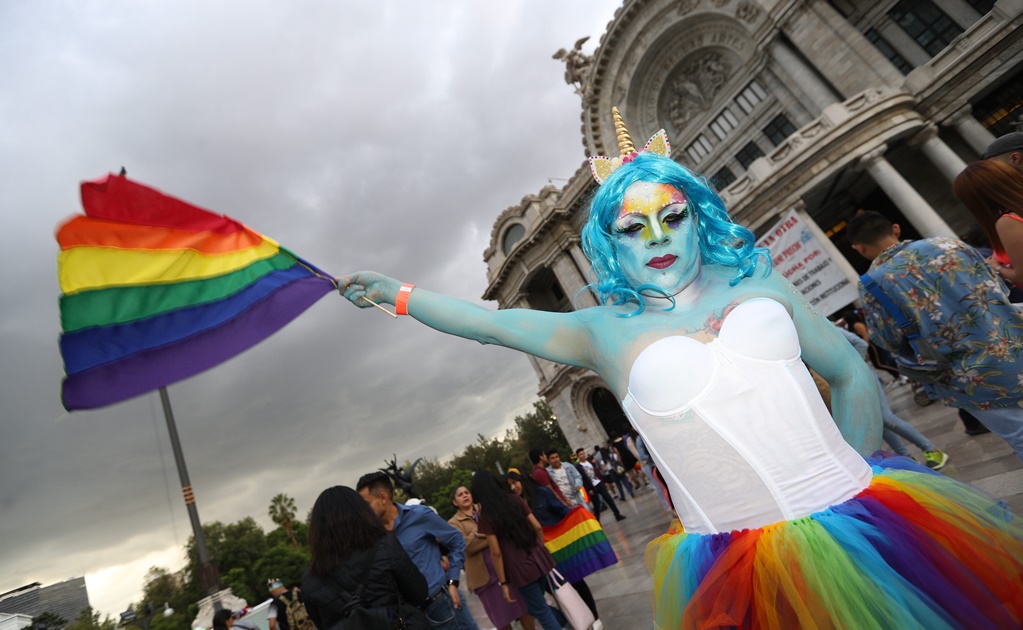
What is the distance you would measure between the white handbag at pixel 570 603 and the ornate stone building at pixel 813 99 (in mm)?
10557

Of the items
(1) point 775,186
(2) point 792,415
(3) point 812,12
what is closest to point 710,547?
(2) point 792,415

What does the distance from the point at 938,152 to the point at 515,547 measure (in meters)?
14.9

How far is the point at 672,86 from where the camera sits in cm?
2006

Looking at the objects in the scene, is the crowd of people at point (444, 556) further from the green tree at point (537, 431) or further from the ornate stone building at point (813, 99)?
the green tree at point (537, 431)

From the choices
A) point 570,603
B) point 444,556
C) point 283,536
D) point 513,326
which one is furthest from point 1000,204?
point 283,536

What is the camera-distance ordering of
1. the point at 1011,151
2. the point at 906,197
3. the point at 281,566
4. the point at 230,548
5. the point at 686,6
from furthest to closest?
the point at 230,548 < the point at 281,566 < the point at 686,6 < the point at 906,197 < the point at 1011,151

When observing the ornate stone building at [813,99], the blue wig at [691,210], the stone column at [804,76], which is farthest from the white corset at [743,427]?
the stone column at [804,76]

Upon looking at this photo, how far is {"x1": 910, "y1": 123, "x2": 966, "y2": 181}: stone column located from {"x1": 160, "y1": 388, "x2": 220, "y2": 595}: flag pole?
20.1 meters

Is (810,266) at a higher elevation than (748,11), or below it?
below

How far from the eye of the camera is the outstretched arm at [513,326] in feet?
5.87

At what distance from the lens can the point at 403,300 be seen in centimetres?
196

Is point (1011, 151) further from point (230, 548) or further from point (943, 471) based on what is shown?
point (230, 548)

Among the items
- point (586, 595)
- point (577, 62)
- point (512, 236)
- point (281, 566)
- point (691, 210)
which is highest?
point (577, 62)

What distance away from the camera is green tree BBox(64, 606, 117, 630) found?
109 ft
